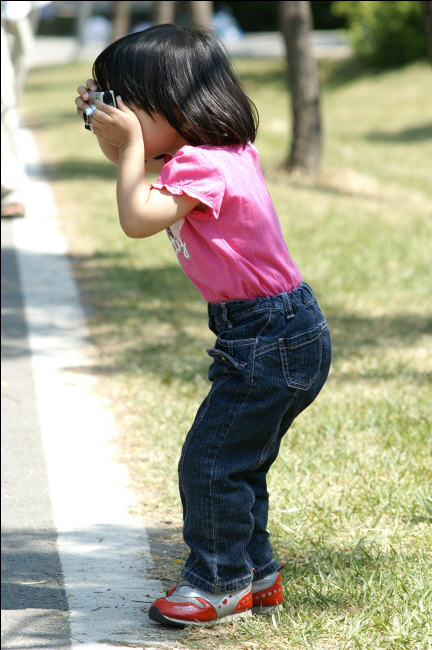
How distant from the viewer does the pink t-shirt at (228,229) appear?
1.93 metres

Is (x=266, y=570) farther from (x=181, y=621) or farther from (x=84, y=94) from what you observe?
(x=84, y=94)

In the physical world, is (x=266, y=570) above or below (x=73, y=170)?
above

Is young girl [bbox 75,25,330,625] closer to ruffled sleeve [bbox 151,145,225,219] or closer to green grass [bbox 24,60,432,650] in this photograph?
ruffled sleeve [bbox 151,145,225,219]

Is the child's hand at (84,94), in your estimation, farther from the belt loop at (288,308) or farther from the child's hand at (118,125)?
the belt loop at (288,308)

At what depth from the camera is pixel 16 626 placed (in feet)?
7.68

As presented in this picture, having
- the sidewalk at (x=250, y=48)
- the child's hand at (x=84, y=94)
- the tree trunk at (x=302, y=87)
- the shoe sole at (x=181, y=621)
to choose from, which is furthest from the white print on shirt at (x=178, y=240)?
Answer: the sidewalk at (x=250, y=48)

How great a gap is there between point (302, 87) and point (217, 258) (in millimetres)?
8834

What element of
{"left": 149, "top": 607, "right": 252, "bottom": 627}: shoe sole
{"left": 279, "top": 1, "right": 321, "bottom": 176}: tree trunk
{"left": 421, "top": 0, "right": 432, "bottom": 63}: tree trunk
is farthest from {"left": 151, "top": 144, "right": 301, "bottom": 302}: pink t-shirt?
{"left": 279, "top": 1, "right": 321, "bottom": 176}: tree trunk

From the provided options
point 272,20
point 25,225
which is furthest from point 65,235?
point 272,20

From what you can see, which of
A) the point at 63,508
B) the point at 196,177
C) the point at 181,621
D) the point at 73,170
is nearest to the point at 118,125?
the point at 196,177

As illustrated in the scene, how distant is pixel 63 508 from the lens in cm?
304

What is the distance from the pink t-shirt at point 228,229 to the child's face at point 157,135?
106 mm

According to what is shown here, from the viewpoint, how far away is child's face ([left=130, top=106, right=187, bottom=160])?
2000mm

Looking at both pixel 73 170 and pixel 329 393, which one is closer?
pixel 329 393
